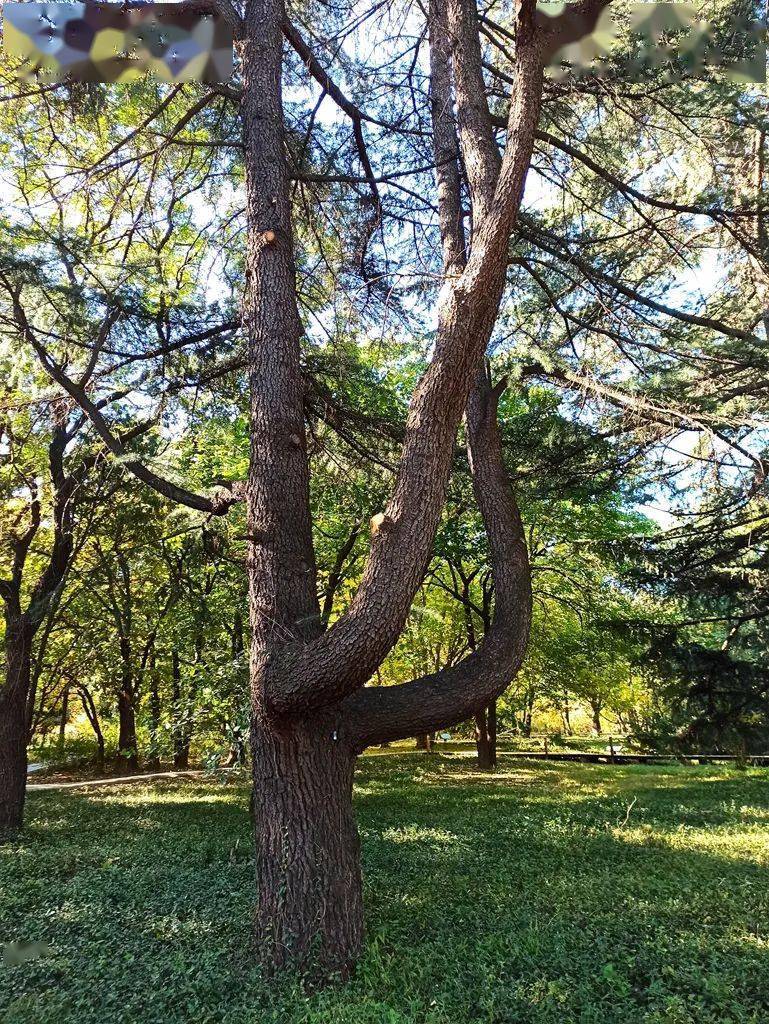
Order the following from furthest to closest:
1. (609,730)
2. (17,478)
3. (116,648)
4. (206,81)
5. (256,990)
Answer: (609,730)
(116,648)
(17,478)
(206,81)
(256,990)

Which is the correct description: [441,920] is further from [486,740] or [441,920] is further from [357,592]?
[486,740]

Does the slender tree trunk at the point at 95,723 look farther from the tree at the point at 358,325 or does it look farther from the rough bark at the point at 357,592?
the rough bark at the point at 357,592

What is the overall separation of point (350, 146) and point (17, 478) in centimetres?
709

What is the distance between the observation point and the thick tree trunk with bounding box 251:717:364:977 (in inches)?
134

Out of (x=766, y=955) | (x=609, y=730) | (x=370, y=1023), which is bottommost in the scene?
(x=609, y=730)

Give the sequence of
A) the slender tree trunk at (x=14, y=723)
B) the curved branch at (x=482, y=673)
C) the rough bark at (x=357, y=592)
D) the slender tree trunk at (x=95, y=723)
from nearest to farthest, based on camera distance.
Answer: the rough bark at (x=357, y=592) < the curved branch at (x=482, y=673) < the slender tree trunk at (x=14, y=723) < the slender tree trunk at (x=95, y=723)

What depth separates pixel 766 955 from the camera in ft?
11.7

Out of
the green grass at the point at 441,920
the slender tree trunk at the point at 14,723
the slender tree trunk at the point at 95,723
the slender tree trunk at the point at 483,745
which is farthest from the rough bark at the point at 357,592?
the slender tree trunk at the point at 95,723

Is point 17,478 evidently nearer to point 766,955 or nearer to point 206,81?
point 206,81

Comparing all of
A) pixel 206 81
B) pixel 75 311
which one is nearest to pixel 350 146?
pixel 206 81

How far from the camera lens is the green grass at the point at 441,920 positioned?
3.12 meters

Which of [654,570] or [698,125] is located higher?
[698,125]

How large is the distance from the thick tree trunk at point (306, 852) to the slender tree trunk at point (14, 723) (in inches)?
249

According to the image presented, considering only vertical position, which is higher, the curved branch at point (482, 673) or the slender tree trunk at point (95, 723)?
the curved branch at point (482, 673)
